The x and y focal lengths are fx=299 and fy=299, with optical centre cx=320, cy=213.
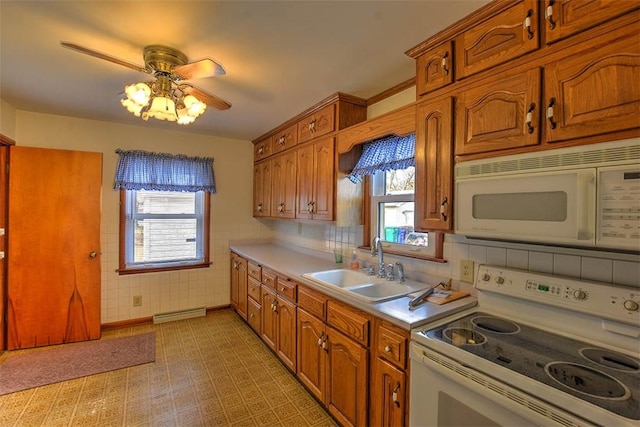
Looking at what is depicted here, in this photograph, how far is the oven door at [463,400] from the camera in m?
0.92

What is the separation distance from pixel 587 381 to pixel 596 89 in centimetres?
99

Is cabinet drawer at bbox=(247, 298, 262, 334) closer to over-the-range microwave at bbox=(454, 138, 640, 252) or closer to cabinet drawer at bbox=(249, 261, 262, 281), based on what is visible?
cabinet drawer at bbox=(249, 261, 262, 281)

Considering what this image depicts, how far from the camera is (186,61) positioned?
183cm

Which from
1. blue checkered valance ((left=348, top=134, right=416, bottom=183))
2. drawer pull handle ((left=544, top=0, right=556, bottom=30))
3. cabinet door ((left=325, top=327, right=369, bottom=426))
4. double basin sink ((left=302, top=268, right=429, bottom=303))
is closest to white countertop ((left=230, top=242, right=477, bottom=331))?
double basin sink ((left=302, top=268, right=429, bottom=303))

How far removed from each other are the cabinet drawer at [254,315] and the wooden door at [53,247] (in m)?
1.52

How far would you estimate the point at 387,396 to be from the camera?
1495 mm

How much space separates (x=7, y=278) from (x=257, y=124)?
279 centimetres

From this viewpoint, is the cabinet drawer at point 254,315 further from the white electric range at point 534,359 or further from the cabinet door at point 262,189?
the white electric range at point 534,359

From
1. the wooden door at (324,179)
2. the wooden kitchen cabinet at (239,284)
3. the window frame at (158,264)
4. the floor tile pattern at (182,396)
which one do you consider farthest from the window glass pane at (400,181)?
the window frame at (158,264)

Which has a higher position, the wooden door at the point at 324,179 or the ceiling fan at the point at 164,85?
the ceiling fan at the point at 164,85

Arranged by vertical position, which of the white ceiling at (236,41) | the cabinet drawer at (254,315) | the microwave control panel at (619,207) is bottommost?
the cabinet drawer at (254,315)

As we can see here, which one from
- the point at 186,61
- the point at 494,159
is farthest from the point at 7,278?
the point at 494,159

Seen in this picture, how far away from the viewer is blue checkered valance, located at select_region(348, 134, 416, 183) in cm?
199

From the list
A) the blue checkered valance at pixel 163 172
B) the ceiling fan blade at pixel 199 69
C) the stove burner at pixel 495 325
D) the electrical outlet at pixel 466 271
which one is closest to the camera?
the stove burner at pixel 495 325
